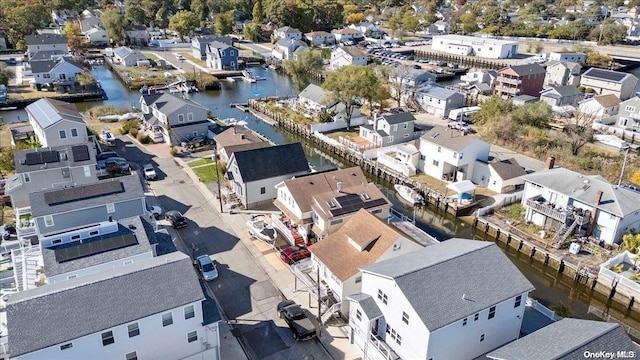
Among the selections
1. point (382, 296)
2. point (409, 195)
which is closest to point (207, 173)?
point (409, 195)

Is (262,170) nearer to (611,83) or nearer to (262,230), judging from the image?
(262,230)

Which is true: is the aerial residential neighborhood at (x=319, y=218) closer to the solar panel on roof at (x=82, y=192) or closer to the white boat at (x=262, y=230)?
the solar panel on roof at (x=82, y=192)

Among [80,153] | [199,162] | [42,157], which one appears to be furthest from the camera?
[199,162]

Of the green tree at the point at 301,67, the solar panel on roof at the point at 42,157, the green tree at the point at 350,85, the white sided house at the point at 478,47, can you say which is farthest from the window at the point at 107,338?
the white sided house at the point at 478,47

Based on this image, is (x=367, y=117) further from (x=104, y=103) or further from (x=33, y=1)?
(x=33, y=1)

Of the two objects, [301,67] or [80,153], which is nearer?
[80,153]

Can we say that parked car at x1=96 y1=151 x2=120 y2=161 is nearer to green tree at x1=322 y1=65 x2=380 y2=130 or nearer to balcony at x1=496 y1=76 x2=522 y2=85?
green tree at x1=322 y1=65 x2=380 y2=130
